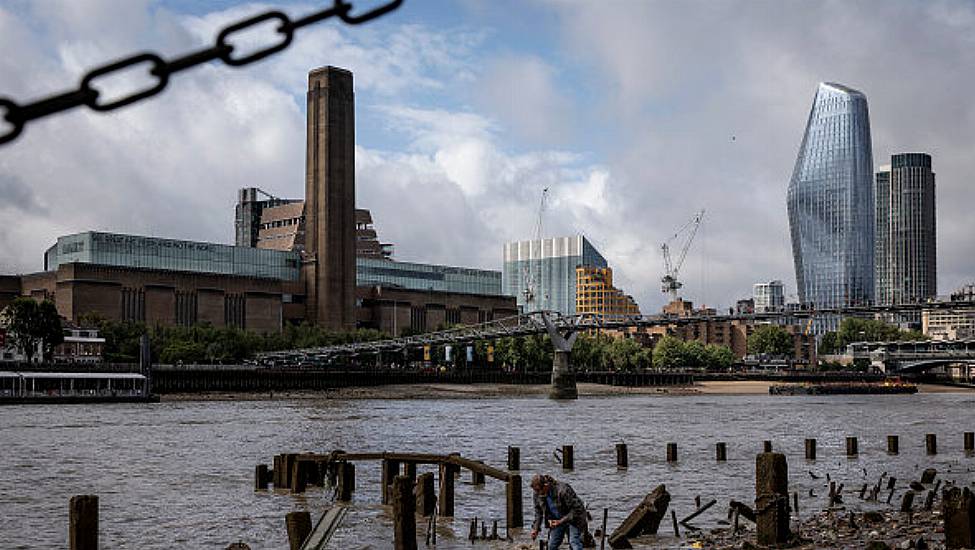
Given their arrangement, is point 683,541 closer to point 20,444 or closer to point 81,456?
point 81,456

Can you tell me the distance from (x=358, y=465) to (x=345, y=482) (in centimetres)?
1438

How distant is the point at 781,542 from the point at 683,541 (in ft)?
12.1

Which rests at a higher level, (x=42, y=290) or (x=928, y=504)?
(x=42, y=290)

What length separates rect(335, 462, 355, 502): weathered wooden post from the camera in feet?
123

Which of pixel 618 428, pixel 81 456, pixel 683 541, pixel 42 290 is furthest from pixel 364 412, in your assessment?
pixel 42 290

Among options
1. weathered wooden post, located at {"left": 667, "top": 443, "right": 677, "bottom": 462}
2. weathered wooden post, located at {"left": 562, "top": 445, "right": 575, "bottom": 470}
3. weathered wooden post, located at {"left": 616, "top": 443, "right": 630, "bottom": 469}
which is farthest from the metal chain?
weathered wooden post, located at {"left": 667, "top": 443, "right": 677, "bottom": 462}

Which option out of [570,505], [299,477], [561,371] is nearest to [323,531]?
[570,505]

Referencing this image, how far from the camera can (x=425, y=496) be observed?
34.1 meters

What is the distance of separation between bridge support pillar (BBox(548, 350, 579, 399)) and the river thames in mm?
61797

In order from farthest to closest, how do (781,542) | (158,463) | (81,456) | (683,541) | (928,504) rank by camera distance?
(81,456) < (158,463) < (928,504) < (683,541) < (781,542)

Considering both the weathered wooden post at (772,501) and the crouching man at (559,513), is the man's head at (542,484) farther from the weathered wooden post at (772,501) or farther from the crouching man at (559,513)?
the weathered wooden post at (772,501)

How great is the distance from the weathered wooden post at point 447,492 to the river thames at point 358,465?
783 mm

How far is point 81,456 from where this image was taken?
57.3 m

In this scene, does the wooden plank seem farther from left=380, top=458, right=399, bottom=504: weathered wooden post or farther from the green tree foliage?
the green tree foliage
